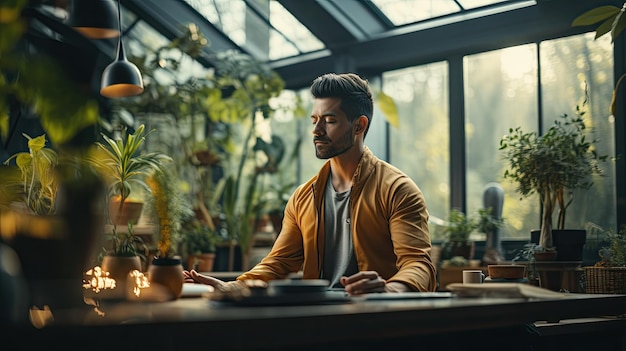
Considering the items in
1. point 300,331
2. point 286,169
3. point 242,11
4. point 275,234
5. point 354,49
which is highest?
point 242,11

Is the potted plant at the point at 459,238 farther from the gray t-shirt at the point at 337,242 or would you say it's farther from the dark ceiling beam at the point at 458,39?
the gray t-shirt at the point at 337,242

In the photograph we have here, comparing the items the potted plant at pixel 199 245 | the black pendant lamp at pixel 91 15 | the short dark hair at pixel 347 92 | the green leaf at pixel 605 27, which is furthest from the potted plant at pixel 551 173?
the potted plant at pixel 199 245

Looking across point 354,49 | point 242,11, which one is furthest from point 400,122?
point 242,11

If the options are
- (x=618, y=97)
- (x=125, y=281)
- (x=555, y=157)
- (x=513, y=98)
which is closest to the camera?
(x=125, y=281)

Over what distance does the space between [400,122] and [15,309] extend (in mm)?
5154

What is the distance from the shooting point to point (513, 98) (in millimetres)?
5527

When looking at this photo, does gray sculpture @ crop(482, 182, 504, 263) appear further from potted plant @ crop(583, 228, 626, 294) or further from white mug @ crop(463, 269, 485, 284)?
white mug @ crop(463, 269, 485, 284)

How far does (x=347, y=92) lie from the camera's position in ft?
10.9

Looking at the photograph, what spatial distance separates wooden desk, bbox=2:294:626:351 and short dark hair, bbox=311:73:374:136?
141 cm

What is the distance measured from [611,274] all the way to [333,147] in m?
1.44

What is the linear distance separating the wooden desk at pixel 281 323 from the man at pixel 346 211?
93cm

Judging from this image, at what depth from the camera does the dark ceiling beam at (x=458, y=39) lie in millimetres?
5145

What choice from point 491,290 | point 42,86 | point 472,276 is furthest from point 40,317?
point 472,276

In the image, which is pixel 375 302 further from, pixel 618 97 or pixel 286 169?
pixel 286 169
